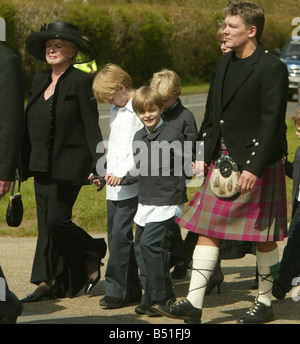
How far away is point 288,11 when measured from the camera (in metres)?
10.9

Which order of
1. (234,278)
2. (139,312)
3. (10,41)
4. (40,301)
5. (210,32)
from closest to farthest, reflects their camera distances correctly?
(139,312), (40,301), (234,278), (10,41), (210,32)

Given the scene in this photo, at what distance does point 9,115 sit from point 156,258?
1608 mm

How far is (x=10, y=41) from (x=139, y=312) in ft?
66.3

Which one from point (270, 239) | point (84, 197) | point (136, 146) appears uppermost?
point (136, 146)

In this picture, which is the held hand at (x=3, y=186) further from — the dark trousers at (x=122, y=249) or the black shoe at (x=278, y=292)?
the black shoe at (x=278, y=292)

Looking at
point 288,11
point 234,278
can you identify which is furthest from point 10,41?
point 234,278

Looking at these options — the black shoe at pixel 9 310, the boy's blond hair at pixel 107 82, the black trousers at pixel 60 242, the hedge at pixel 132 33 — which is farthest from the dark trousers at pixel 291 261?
the hedge at pixel 132 33

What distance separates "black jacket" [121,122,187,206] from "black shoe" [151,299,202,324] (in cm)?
72

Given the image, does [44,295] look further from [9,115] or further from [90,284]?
[9,115]

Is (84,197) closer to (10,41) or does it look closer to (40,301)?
(40,301)

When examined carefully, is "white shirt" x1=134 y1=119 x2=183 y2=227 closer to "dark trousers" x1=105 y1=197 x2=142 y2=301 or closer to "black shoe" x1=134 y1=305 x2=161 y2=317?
"dark trousers" x1=105 y1=197 x2=142 y2=301

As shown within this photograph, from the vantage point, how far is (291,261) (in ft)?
21.5

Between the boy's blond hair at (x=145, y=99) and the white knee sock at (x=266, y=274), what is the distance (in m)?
1.20

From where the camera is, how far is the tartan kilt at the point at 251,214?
5.75 m
